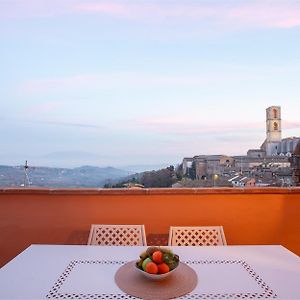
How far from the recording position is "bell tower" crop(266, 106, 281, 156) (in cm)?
440

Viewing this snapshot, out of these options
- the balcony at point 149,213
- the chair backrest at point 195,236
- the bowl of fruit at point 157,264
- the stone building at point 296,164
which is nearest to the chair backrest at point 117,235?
the chair backrest at point 195,236

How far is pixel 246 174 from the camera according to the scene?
350 centimetres

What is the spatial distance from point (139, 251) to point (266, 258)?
714 millimetres

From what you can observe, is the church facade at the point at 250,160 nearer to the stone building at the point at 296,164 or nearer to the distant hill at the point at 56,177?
the stone building at the point at 296,164

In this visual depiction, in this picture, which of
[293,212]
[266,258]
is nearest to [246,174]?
[293,212]

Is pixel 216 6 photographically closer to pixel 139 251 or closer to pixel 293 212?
pixel 293 212

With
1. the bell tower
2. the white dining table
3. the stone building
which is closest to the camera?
the white dining table

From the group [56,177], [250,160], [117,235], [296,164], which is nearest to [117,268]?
[117,235]

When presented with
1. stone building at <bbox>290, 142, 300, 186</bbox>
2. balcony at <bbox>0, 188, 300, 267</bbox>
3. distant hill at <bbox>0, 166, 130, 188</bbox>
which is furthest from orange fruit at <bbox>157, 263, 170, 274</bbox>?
stone building at <bbox>290, 142, 300, 186</bbox>

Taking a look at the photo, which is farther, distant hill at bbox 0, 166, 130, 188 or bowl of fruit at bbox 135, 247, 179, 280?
distant hill at bbox 0, 166, 130, 188

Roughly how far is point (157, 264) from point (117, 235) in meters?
0.84

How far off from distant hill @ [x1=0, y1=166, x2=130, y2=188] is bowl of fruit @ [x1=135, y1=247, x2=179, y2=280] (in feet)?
5.16

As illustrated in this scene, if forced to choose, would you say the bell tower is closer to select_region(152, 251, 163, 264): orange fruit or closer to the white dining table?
the white dining table

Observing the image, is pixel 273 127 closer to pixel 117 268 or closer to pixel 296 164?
pixel 296 164
